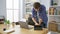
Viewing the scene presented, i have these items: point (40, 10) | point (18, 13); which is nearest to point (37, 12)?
point (40, 10)

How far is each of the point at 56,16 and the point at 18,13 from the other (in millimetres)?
2200

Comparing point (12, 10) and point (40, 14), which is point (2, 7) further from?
point (40, 14)

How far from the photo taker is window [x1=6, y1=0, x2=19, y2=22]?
6.68 m

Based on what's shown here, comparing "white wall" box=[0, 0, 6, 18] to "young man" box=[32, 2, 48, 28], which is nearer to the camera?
"young man" box=[32, 2, 48, 28]

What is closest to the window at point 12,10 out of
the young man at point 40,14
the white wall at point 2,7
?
the white wall at point 2,7

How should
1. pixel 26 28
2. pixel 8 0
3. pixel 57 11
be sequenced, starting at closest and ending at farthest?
pixel 26 28, pixel 57 11, pixel 8 0

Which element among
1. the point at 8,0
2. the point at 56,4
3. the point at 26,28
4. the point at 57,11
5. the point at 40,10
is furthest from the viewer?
the point at 8,0

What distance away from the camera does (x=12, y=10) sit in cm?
675

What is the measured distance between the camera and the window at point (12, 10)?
21.9 ft

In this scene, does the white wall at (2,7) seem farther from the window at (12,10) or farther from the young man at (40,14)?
the young man at (40,14)

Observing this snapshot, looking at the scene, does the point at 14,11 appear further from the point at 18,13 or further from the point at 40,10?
the point at 40,10

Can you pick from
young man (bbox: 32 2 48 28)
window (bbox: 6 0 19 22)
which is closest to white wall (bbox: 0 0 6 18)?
window (bbox: 6 0 19 22)

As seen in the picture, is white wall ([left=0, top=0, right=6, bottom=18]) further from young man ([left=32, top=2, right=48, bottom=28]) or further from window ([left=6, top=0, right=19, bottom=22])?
young man ([left=32, top=2, right=48, bottom=28])

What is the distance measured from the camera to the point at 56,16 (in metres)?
5.41
